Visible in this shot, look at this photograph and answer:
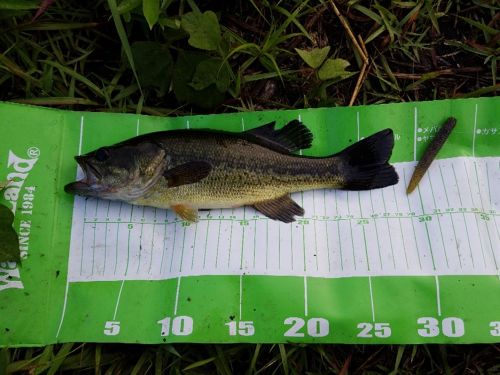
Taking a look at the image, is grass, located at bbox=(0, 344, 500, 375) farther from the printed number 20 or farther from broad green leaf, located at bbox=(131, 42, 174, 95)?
broad green leaf, located at bbox=(131, 42, 174, 95)

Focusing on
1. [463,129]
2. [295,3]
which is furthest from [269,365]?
[295,3]

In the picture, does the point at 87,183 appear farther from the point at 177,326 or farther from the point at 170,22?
the point at 170,22

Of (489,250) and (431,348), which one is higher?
(489,250)

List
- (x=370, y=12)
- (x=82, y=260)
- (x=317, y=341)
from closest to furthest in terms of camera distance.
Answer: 1. (x=317, y=341)
2. (x=82, y=260)
3. (x=370, y=12)

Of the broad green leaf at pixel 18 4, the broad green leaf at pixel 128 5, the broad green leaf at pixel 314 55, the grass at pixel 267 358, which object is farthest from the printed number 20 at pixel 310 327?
the broad green leaf at pixel 18 4

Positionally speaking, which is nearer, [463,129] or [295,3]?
[463,129]

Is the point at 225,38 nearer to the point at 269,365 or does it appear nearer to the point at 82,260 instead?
the point at 82,260

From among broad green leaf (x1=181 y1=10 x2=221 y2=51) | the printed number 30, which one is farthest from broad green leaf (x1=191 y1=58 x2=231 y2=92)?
the printed number 30
